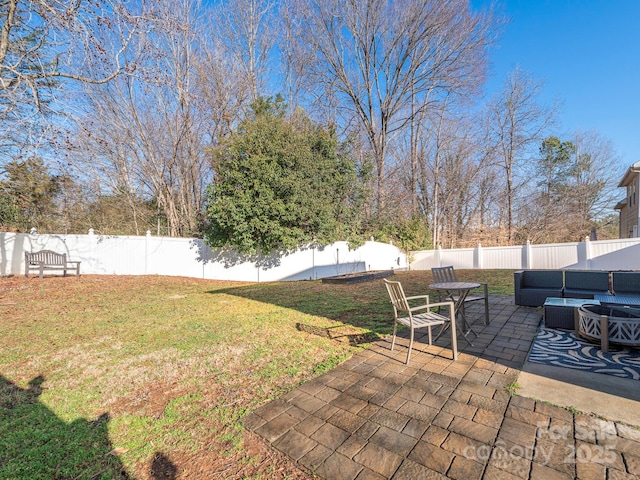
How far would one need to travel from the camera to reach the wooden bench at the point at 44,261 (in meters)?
9.45

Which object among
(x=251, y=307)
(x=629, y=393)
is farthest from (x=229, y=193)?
(x=629, y=393)

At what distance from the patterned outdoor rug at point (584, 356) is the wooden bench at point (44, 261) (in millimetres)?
12378

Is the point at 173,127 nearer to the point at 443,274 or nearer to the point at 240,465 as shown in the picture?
the point at 443,274

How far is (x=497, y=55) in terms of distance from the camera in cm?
1622

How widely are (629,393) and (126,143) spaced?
17.1m

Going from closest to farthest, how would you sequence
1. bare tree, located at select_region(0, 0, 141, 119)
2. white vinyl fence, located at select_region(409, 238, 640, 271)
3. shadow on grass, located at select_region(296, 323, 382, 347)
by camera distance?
shadow on grass, located at select_region(296, 323, 382, 347) < bare tree, located at select_region(0, 0, 141, 119) < white vinyl fence, located at select_region(409, 238, 640, 271)

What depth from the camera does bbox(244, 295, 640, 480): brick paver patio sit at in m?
1.76

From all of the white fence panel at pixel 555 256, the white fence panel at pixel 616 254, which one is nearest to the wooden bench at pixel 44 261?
the white fence panel at pixel 555 256

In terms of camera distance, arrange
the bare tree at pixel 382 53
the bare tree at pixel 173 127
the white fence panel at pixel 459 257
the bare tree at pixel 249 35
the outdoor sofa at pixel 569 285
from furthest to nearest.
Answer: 1. the bare tree at pixel 382 53
2. the white fence panel at pixel 459 257
3. the bare tree at pixel 249 35
4. the bare tree at pixel 173 127
5. the outdoor sofa at pixel 569 285

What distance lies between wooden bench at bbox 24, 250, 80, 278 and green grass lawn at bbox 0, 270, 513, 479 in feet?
9.79

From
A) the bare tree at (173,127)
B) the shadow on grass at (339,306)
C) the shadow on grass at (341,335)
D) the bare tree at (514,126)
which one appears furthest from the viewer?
the bare tree at (514,126)

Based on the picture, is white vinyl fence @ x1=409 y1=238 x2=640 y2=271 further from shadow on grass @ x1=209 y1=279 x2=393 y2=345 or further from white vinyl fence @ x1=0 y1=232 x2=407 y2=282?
shadow on grass @ x1=209 y1=279 x2=393 y2=345

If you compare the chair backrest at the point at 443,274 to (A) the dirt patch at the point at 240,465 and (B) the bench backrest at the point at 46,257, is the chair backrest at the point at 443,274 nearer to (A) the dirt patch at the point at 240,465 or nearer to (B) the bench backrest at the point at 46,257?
(A) the dirt patch at the point at 240,465

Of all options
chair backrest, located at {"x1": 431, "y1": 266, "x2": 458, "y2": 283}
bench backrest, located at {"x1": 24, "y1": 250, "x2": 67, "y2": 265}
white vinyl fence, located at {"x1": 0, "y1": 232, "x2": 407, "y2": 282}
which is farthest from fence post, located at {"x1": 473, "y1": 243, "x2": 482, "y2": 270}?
bench backrest, located at {"x1": 24, "y1": 250, "x2": 67, "y2": 265}
